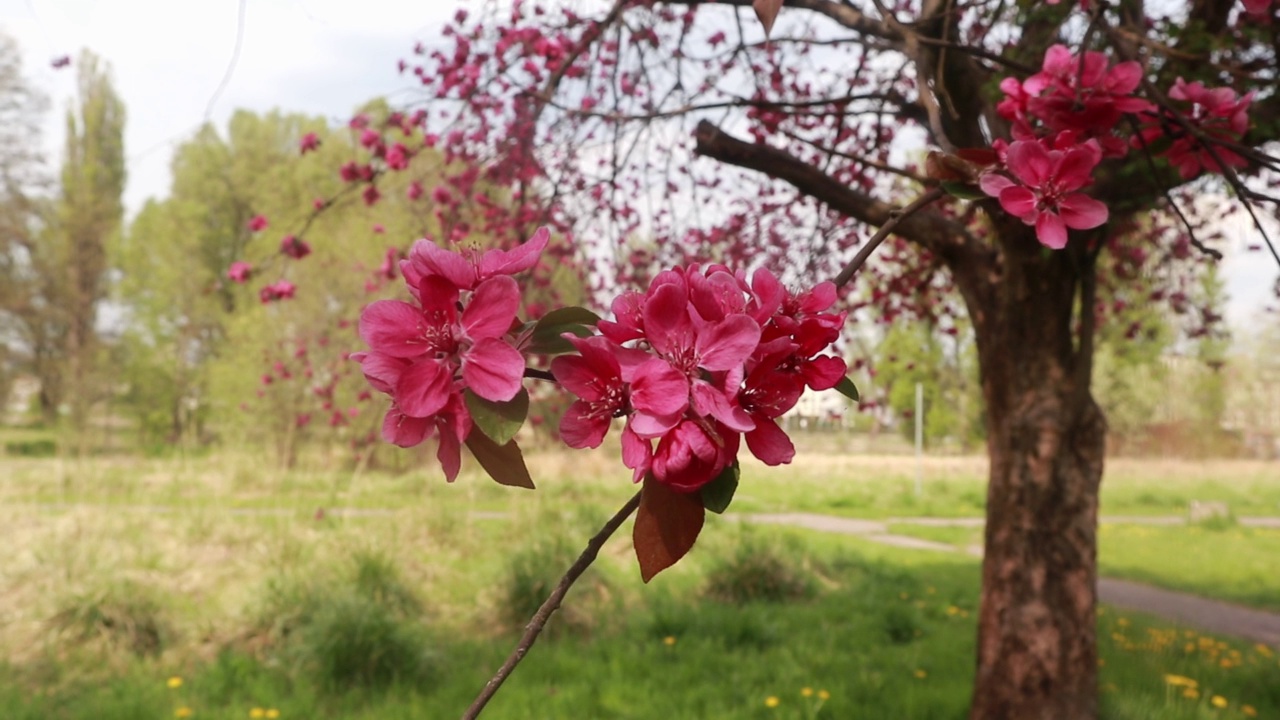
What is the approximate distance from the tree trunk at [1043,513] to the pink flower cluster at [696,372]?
2590 millimetres

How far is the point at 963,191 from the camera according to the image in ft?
2.54

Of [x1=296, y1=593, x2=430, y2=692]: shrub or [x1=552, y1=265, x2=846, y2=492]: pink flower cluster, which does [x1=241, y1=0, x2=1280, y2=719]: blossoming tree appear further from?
[x1=296, y1=593, x2=430, y2=692]: shrub

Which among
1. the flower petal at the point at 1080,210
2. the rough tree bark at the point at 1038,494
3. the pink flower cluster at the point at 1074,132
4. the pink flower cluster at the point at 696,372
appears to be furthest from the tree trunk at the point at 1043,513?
the pink flower cluster at the point at 696,372

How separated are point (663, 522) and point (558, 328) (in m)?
0.14

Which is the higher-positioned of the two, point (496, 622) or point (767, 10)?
point (767, 10)

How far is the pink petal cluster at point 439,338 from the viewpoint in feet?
1.63

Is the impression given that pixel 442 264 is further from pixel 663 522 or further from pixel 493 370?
pixel 663 522

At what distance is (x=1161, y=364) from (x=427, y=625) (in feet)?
68.0

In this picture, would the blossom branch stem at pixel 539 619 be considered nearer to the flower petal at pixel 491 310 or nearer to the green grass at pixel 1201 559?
the flower petal at pixel 491 310

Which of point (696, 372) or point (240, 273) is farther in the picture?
point (240, 273)

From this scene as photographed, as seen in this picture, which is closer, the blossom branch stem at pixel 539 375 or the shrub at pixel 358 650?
the blossom branch stem at pixel 539 375

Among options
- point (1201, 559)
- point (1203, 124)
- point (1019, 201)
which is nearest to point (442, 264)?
point (1019, 201)

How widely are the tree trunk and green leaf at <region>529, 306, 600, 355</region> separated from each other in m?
2.68

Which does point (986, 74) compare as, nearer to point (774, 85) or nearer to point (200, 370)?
point (774, 85)
